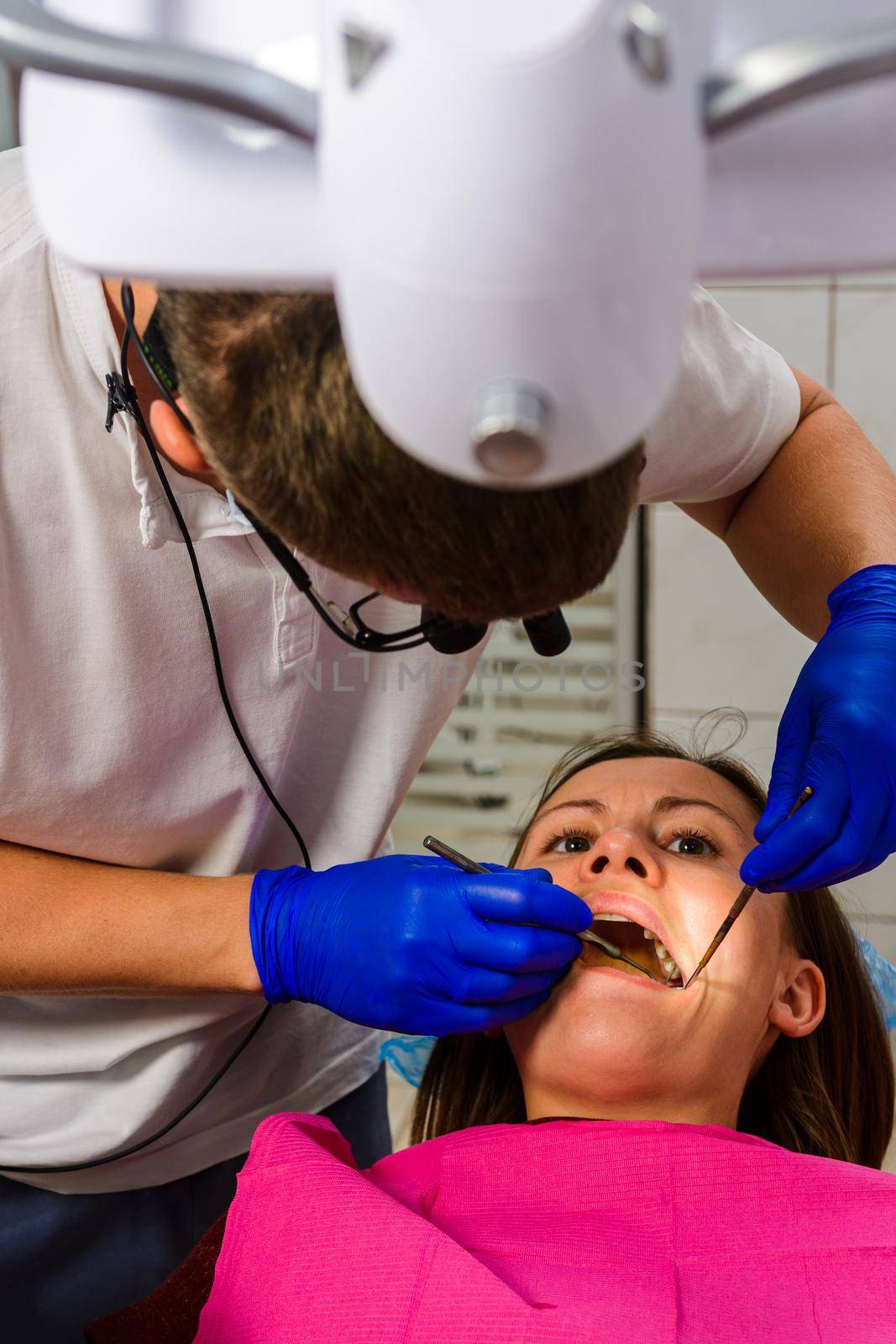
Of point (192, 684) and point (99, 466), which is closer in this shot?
point (99, 466)

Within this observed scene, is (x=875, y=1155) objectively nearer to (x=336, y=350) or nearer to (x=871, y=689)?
(x=871, y=689)

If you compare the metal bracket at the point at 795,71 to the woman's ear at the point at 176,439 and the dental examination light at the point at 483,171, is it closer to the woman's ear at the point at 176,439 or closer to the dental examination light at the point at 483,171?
the dental examination light at the point at 483,171

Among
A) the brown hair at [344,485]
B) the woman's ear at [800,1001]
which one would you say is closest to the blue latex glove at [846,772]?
the woman's ear at [800,1001]

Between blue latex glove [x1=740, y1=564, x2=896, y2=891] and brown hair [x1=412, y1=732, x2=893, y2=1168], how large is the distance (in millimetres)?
277

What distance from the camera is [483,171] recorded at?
51 centimetres

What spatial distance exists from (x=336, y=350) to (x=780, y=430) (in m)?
0.89

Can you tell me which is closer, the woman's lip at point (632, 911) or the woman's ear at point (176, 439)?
the woman's ear at point (176, 439)

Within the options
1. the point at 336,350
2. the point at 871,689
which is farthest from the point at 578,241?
the point at 871,689

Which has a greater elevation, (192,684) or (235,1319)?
(192,684)

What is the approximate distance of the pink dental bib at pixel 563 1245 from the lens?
3.58 ft

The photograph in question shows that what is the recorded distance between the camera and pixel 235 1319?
1185 millimetres

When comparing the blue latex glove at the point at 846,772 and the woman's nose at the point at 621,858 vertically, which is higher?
the blue latex glove at the point at 846,772

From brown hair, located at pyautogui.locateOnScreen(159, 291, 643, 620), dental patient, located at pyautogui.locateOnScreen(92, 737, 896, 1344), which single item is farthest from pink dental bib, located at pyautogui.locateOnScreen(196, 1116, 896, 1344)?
brown hair, located at pyautogui.locateOnScreen(159, 291, 643, 620)

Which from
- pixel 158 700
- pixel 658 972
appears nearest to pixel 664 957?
pixel 658 972
